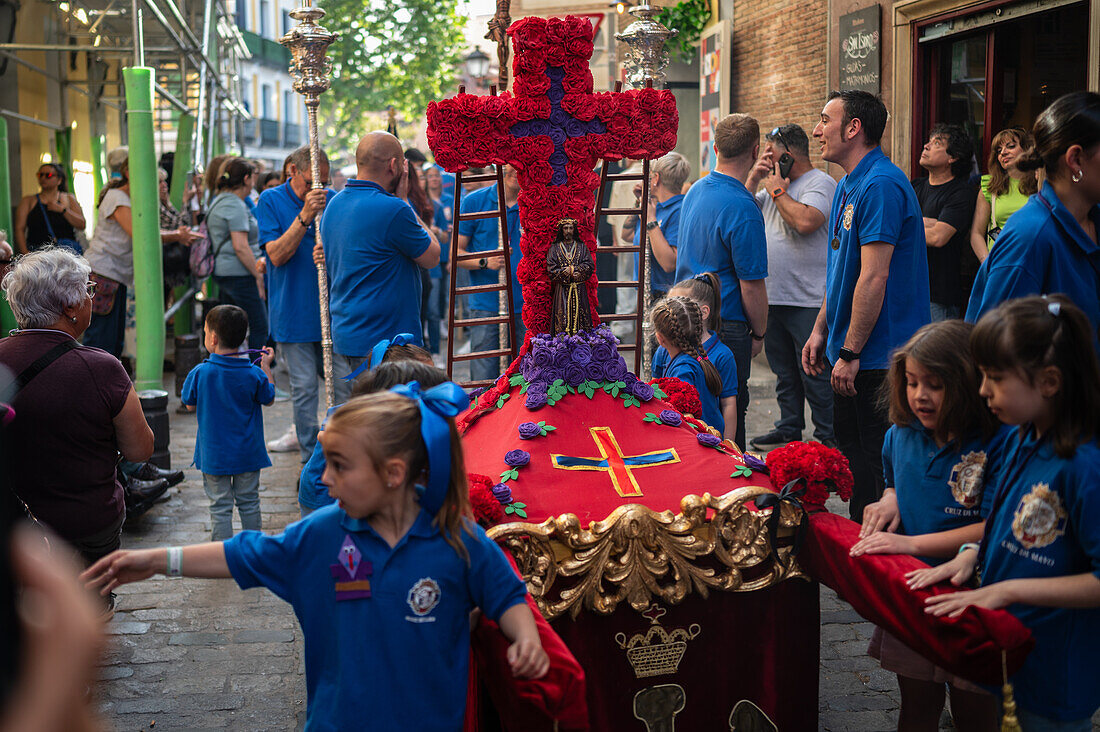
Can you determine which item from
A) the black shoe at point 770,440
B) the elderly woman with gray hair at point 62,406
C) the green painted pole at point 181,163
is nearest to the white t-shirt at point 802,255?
the black shoe at point 770,440

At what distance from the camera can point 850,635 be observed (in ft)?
13.5

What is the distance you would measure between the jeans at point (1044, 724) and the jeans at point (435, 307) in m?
8.92

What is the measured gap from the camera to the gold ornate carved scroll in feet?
9.02

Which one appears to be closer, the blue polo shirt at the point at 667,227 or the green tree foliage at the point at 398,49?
the blue polo shirt at the point at 667,227

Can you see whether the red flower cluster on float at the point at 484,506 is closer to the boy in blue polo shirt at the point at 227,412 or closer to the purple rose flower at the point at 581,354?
the purple rose flower at the point at 581,354

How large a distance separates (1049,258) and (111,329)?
663 centimetres

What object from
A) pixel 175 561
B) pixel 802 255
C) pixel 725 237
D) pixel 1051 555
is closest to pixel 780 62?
pixel 802 255

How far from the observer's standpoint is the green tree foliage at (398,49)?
2969 cm

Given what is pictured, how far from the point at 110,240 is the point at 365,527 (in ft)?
20.6

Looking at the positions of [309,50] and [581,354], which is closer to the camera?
[581,354]

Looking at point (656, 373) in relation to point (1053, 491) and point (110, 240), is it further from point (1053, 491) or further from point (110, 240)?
point (110, 240)

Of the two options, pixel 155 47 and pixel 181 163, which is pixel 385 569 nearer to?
pixel 181 163

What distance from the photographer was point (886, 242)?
13.1 ft

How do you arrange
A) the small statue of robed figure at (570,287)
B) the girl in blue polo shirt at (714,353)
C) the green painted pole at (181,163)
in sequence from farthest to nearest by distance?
the green painted pole at (181,163)
the girl in blue polo shirt at (714,353)
the small statue of robed figure at (570,287)
